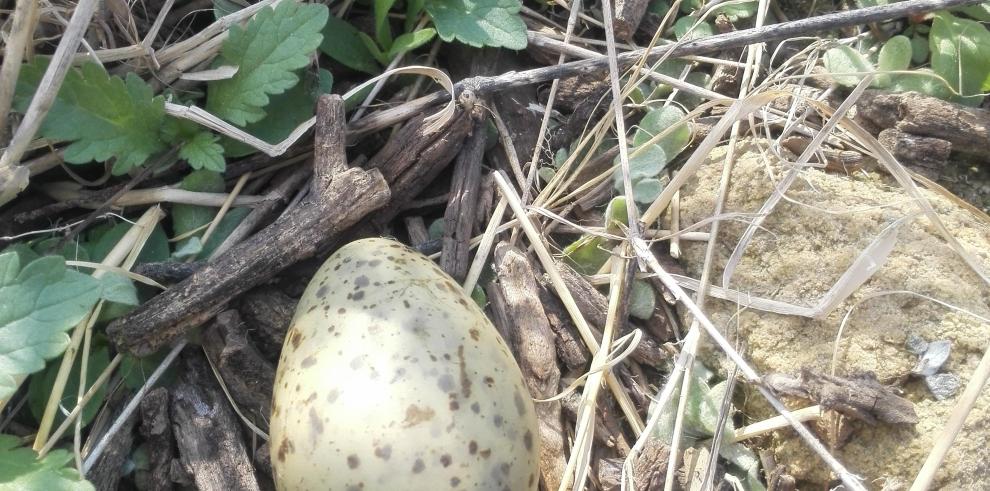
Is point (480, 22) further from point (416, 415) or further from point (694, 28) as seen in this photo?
point (416, 415)

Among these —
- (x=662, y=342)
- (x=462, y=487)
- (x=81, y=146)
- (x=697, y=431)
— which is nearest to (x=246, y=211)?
(x=81, y=146)

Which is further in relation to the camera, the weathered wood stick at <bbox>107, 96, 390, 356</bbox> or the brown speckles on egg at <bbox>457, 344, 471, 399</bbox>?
the weathered wood stick at <bbox>107, 96, 390, 356</bbox>

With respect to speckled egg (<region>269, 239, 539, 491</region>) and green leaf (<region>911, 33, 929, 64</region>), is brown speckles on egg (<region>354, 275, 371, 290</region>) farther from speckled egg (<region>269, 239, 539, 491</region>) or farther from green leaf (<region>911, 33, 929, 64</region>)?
green leaf (<region>911, 33, 929, 64</region>)

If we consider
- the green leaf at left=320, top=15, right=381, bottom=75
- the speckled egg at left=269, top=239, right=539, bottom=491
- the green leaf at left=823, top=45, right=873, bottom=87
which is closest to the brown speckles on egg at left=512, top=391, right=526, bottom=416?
the speckled egg at left=269, top=239, right=539, bottom=491

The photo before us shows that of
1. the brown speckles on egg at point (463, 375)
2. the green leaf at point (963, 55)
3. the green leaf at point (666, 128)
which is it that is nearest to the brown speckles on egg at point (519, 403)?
the brown speckles on egg at point (463, 375)

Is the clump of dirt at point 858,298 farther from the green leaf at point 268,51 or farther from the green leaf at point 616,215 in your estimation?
the green leaf at point 268,51

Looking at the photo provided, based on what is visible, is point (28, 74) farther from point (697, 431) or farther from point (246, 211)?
point (697, 431)
